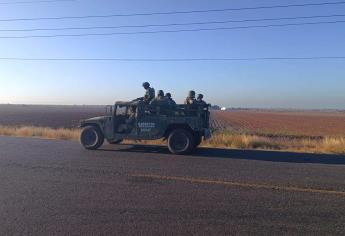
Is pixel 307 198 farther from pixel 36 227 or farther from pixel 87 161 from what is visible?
pixel 87 161

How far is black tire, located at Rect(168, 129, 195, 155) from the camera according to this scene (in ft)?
48.9

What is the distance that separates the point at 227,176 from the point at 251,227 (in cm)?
384

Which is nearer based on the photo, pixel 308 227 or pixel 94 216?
pixel 308 227

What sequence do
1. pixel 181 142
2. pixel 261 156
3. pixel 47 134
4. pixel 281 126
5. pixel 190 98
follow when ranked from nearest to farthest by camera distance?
pixel 261 156
pixel 181 142
pixel 190 98
pixel 47 134
pixel 281 126

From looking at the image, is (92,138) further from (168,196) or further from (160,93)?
(168,196)

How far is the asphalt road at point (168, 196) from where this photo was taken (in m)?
6.13

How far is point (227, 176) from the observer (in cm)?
995

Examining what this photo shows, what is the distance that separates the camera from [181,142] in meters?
15.1

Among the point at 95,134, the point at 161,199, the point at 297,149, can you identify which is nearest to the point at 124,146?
the point at 95,134

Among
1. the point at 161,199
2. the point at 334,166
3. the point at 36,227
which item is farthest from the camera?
the point at 334,166

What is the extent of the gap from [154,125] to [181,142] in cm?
110

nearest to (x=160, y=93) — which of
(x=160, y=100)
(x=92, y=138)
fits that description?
(x=160, y=100)

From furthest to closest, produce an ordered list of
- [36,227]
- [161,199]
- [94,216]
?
[161,199]
[94,216]
[36,227]

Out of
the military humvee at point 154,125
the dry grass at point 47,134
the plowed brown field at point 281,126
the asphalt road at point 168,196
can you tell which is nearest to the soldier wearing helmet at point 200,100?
the military humvee at point 154,125
